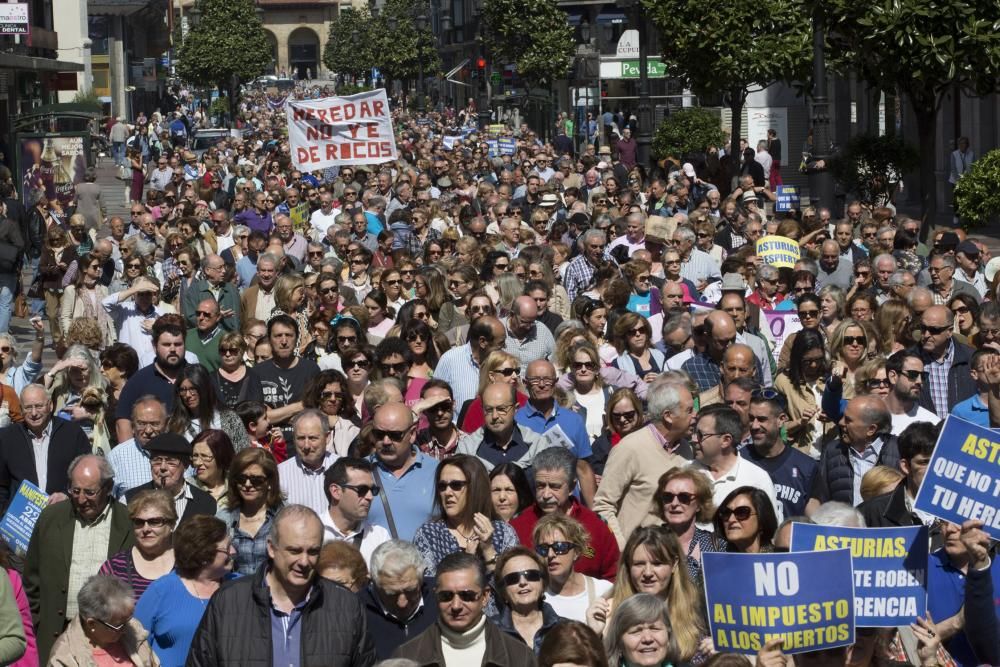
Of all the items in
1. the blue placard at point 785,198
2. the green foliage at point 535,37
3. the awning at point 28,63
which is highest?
the green foliage at point 535,37

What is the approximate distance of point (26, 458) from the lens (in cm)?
985

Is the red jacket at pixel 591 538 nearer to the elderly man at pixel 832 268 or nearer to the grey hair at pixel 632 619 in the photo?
the grey hair at pixel 632 619

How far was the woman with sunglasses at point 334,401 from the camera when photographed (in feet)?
33.9

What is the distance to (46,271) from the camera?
A: 17.8 m

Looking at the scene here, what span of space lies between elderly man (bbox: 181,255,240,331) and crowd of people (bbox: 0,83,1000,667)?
4 centimetres

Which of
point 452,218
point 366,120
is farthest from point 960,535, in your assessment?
point 366,120

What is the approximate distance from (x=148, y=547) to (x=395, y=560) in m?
1.21

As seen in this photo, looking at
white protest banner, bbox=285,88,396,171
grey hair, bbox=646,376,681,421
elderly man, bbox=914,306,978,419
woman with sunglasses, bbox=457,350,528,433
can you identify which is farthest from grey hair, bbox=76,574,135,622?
white protest banner, bbox=285,88,396,171

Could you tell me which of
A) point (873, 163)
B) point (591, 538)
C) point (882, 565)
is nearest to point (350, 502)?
point (591, 538)

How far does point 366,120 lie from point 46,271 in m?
6.69

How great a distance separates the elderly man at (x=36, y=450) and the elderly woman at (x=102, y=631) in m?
3.29

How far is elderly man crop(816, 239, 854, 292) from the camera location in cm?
1541

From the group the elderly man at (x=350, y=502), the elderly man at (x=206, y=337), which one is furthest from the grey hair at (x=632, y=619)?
the elderly man at (x=206, y=337)

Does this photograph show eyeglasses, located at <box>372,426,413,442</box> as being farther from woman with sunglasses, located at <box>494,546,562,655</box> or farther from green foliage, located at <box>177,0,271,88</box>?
green foliage, located at <box>177,0,271,88</box>
